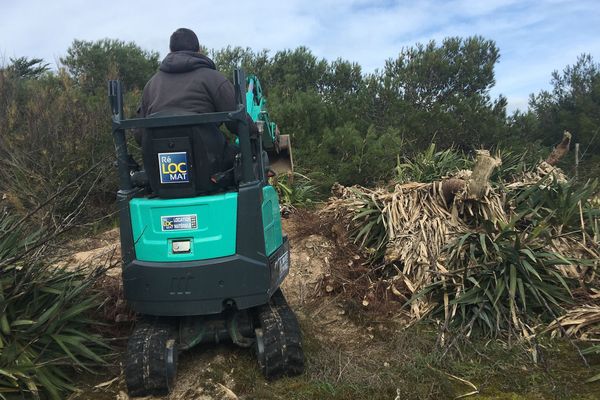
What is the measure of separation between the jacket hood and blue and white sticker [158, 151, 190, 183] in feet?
2.19

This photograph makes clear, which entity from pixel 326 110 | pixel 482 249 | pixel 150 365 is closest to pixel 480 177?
pixel 482 249

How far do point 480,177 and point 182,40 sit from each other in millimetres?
3215

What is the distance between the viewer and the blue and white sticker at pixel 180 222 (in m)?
3.50

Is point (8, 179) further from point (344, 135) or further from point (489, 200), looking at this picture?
A: point (489, 200)

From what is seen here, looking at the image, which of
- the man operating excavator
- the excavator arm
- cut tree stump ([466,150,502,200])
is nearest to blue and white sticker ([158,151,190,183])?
the man operating excavator

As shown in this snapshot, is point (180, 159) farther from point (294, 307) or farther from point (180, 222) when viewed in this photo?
point (294, 307)

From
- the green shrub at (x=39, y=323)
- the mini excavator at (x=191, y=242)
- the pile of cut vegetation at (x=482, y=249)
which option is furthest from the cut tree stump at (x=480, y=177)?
the green shrub at (x=39, y=323)

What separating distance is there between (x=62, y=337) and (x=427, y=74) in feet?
54.4

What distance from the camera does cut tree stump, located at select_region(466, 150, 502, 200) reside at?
5234 mm

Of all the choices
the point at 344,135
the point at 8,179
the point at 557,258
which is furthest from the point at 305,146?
the point at 557,258

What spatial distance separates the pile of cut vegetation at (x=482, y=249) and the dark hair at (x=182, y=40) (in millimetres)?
2765

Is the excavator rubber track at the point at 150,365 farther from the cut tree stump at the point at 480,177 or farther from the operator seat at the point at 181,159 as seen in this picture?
the cut tree stump at the point at 480,177

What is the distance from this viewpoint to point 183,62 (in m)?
3.69

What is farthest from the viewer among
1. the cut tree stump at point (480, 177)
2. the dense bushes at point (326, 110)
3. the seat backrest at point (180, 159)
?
the dense bushes at point (326, 110)
